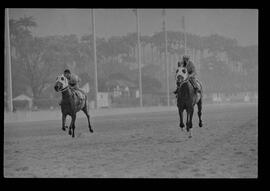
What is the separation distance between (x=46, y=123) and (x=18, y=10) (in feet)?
6.05

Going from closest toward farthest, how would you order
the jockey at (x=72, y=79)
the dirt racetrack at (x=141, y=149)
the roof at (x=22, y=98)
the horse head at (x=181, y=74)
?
the dirt racetrack at (x=141, y=149), the horse head at (x=181, y=74), the jockey at (x=72, y=79), the roof at (x=22, y=98)

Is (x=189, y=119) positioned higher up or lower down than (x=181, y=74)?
lower down

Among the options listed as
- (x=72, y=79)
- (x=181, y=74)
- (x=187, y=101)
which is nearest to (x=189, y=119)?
(x=187, y=101)

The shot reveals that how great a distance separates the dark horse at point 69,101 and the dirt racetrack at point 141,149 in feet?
0.39

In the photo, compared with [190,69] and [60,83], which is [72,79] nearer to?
[60,83]

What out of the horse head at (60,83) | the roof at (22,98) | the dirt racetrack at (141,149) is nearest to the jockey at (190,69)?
the dirt racetrack at (141,149)

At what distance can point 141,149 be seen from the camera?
5527mm

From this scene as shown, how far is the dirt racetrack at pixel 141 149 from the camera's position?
4957mm

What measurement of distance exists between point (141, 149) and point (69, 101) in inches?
54.1

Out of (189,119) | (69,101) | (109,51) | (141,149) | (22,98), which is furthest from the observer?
(109,51)

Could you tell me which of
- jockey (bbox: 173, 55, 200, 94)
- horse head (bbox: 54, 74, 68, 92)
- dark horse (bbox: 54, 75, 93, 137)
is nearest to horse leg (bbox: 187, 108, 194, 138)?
jockey (bbox: 173, 55, 200, 94)

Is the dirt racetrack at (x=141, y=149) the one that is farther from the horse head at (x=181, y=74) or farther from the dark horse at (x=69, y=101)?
the horse head at (x=181, y=74)
